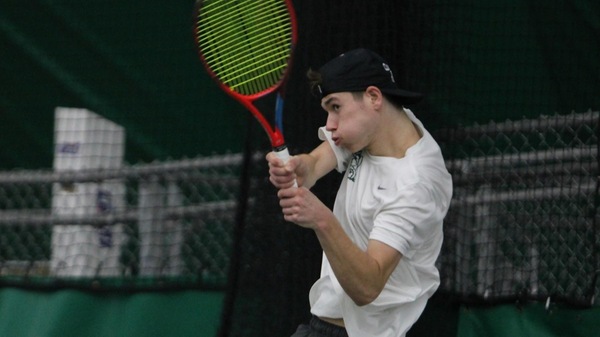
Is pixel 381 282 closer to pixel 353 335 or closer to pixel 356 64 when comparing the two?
pixel 353 335

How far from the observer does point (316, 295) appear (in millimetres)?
4156

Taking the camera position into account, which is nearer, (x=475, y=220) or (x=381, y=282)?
(x=381, y=282)

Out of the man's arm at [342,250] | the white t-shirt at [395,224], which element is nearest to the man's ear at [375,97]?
the white t-shirt at [395,224]

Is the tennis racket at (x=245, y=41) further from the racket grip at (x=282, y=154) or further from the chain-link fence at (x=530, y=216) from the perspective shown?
the chain-link fence at (x=530, y=216)

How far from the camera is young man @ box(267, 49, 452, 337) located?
3.79m

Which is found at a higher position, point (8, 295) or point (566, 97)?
point (566, 97)

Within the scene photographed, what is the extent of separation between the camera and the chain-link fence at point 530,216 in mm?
5188

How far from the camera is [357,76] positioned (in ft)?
12.9

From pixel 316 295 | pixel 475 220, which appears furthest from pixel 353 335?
pixel 475 220

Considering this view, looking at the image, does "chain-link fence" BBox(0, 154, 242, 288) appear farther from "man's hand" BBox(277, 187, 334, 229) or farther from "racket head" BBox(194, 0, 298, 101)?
"man's hand" BBox(277, 187, 334, 229)

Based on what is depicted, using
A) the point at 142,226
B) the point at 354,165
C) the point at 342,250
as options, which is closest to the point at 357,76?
the point at 354,165

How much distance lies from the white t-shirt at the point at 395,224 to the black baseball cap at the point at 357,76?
0.17 metres

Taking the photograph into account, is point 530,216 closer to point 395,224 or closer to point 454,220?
point 454,220

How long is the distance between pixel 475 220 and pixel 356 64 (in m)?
1.43
